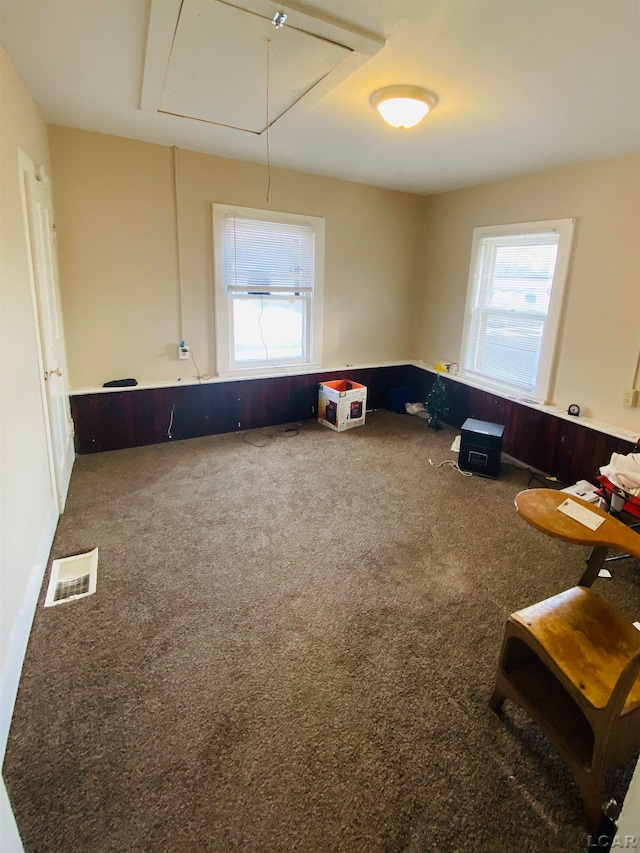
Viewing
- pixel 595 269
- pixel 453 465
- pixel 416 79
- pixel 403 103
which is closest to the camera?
pixel 416 79

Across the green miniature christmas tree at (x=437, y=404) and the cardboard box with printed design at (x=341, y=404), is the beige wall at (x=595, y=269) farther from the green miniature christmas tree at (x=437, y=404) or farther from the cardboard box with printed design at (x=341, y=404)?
the cardboard box with printed design at (x=341, y=404)

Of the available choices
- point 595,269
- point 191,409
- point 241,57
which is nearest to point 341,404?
point 191,409

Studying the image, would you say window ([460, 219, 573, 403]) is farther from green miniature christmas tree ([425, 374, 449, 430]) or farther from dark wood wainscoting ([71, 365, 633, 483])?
green miniature christmas tree ([425, 374, 449, 430])

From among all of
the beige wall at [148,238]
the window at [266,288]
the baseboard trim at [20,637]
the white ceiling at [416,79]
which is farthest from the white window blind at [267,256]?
the baseboard trim at [20,637]

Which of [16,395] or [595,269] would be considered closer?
[16,395]

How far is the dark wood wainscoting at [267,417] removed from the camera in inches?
140

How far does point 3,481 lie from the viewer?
5.82 feet

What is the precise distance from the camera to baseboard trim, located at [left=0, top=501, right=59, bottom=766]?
1.55 meters

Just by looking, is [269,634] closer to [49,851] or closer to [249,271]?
[49,851]

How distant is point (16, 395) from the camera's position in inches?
80.0

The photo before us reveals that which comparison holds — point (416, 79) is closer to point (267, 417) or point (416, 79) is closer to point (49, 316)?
point (49, 316)

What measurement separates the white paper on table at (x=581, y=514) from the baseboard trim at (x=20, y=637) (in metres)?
2.28

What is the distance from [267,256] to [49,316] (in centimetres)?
211

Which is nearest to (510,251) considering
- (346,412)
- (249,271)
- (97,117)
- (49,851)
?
(346,412)
